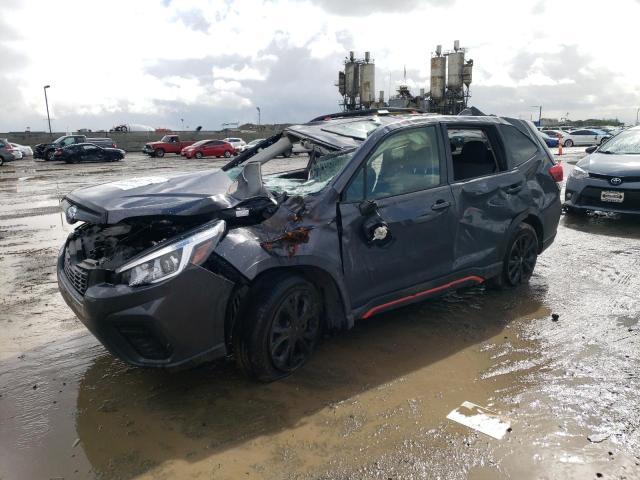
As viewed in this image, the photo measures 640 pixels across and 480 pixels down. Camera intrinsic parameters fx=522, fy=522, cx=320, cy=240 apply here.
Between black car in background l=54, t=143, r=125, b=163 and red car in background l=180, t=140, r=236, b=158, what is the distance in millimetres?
4496

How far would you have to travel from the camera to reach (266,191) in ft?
11.7

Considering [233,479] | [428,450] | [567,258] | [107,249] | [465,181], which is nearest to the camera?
[233,479]

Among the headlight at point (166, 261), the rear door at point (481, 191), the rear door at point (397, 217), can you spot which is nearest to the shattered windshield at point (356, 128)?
the rear door at point (397, 217)

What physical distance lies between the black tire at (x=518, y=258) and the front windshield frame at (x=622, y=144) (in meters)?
4.87

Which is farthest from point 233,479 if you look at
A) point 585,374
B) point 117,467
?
point 585,374

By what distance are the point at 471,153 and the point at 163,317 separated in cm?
325

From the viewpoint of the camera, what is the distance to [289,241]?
3.36 meters

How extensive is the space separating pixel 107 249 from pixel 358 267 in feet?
5.57

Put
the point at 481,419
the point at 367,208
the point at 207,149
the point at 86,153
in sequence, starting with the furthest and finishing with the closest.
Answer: the point at 207,149 → the point at 86,153 → the point at 367,208 → the point at 481,419

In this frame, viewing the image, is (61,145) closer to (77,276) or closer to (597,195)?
(597,195)

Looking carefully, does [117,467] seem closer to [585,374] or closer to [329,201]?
[329,201]

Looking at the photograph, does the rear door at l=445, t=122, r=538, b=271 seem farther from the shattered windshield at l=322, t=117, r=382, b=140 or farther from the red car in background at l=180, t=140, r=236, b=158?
the red car in background at l=180, t=140, r=236, b=158

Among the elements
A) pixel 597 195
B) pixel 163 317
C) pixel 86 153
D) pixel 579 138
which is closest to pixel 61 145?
pixel 86 153

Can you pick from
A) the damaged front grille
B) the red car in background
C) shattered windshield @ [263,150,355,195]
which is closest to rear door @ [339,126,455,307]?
shattered windshield @ [263,150,355,195]
